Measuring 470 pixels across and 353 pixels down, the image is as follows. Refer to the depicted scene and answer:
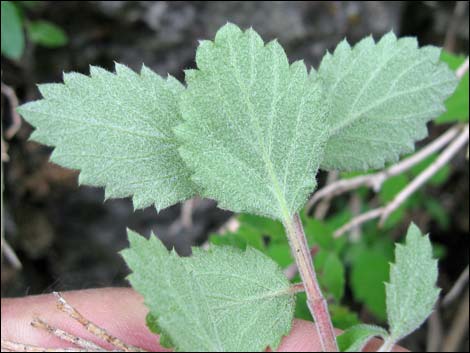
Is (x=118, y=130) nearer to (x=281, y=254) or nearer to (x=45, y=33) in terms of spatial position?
(x=281, y=254)

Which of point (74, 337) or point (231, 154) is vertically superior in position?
point (231, 154)

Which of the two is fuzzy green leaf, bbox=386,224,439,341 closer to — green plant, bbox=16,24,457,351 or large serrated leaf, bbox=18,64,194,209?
green plant, bbox=16,24,457,351

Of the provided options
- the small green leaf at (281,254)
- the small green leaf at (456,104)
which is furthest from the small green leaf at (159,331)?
the small green leaf at (456,104)

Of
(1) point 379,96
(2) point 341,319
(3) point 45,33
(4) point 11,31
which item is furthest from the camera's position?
(3) point 45,33

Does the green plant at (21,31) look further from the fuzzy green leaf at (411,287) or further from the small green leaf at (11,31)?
the fuzzy green leaf at (411,287)

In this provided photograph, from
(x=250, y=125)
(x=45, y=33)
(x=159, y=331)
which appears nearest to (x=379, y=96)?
(x=250, y=125)

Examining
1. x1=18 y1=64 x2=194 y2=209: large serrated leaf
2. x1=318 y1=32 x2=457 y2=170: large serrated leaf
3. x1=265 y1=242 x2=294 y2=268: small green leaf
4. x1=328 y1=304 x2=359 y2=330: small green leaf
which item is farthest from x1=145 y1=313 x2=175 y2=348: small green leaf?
x1=265 y1=242 x2=294 y2=268: small green leaf
